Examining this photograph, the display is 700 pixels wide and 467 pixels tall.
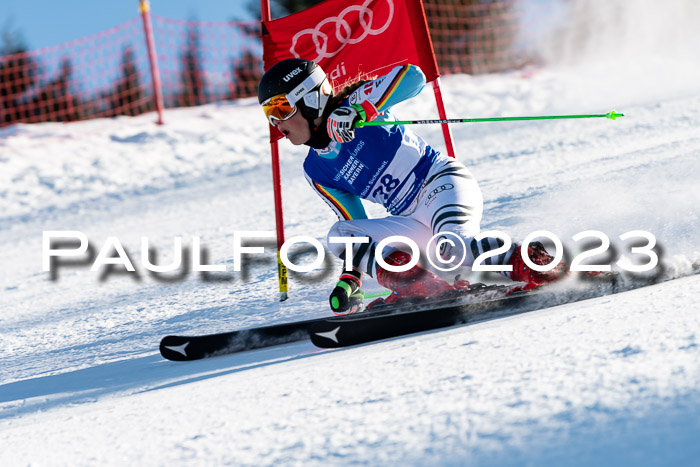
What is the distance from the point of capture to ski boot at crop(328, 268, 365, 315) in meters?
3.10

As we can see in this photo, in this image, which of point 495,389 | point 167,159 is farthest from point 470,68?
point 495,389

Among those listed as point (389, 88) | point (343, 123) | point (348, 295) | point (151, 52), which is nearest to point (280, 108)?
point (343, 123)

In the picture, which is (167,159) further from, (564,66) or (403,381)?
(403,381)

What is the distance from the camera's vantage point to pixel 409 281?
300 centimetres

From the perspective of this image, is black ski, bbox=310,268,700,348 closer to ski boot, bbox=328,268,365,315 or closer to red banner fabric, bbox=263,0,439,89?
ski boot, bbox=328,268,365,315

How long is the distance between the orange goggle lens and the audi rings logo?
89 cm

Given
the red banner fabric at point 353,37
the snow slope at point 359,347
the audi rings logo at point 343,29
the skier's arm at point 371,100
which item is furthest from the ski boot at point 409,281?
the audi rings logo at point 343,29

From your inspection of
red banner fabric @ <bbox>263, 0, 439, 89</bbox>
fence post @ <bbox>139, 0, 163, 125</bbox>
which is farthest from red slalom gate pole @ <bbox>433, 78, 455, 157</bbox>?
fence post @ <bbox>139, 0, 163, 125</bbox>

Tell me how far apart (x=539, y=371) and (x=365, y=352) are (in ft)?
2.37

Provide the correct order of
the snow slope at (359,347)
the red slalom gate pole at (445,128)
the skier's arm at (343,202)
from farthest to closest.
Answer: the red slalom gate pole at (445,128), the skier's arm at (343,202), the snow slope at (359,347)

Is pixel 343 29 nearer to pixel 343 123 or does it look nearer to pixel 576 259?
pixel 343 123

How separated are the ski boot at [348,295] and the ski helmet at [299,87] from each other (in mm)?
637

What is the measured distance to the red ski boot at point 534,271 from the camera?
271 centimetres

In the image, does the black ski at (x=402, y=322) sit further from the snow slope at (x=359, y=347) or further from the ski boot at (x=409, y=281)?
the ski boot at (x=409, y=281)
